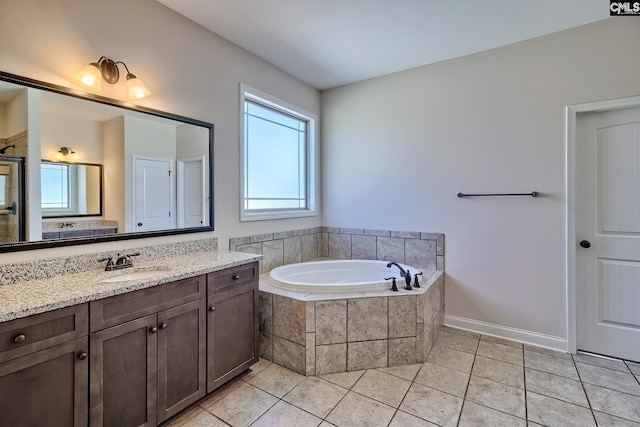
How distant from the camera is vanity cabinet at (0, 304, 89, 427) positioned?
3.70 feet

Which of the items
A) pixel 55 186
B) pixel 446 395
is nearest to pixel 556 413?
pixel 446 395

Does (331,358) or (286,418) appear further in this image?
(331,358)

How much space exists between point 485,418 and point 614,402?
880mm

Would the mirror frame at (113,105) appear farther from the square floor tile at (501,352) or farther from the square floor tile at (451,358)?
the square floor tile at (501,352)

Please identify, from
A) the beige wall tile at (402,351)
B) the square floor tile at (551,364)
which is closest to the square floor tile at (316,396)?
the beige wall tile at (402,351)

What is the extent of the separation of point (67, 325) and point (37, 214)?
2.46ft

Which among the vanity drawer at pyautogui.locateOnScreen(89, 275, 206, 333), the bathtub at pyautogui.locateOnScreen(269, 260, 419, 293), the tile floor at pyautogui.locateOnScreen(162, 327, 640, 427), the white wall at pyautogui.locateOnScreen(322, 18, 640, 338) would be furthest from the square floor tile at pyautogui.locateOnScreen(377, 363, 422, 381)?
the vanity drawer at pyautogui.locateOnScreen(89, 275, 206, 333)

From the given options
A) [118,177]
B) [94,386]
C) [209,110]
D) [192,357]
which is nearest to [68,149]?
[118,177]

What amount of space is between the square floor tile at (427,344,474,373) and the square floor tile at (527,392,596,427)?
0.44 metres

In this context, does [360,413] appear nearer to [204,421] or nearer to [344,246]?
[204,421]

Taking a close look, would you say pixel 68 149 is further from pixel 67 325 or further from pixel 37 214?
→ pixel 67 325

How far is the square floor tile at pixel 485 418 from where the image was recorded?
5.56 ft

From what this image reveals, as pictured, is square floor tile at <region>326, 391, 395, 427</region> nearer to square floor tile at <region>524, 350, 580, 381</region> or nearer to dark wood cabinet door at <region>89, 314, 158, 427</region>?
dark wood cabinet door at <region>89, 314, 158, 427</region>

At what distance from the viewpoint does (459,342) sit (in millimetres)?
2705
